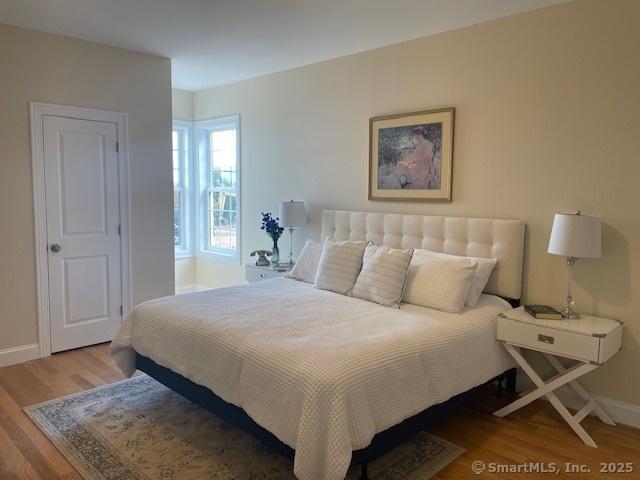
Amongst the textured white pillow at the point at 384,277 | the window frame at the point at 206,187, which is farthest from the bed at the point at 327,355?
the window frame at the point at 206,187

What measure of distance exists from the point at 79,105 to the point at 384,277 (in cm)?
292

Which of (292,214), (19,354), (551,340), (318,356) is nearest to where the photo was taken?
(318,356)

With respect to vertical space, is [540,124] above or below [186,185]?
above

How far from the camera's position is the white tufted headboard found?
3270 millimetres

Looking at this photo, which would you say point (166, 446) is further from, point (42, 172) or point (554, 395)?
point (42, 172)

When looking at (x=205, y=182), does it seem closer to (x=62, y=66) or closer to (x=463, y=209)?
(x=62, y=66)

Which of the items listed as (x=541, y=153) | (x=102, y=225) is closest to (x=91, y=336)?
(x=102, y=225)

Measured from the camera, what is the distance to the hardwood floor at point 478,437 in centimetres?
245

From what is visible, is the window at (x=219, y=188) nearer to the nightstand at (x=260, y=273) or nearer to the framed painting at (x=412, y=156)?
the nightstand at (x=260, y=273)

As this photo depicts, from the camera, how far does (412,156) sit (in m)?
3.89

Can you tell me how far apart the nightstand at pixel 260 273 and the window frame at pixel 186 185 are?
171 cm

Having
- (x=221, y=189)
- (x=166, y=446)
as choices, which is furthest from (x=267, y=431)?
(x=221, y=189)

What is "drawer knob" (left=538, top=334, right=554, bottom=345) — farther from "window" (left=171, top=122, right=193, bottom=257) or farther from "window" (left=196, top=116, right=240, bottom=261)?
"window" (left=171, top=122, right=193, bottom=257)

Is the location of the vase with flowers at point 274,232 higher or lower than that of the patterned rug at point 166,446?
higher
